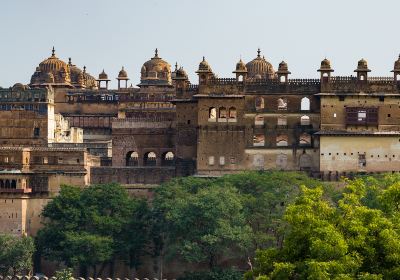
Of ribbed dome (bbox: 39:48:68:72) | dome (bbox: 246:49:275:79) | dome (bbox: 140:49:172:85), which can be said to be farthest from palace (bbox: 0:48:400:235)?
ribbed dome (bbox: 39:48:68:72)

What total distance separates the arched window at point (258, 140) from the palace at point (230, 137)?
114 mm

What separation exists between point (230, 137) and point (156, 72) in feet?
62.0

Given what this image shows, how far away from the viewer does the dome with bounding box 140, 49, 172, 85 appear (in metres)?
87.9

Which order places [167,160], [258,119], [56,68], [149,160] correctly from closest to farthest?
[258,119]
[167,160]
[149,160]
[56,68]

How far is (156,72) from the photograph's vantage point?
8919cm

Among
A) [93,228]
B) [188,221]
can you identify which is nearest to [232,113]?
[188,221]

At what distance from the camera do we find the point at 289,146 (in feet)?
234

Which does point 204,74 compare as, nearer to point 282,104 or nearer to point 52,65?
point 282,104

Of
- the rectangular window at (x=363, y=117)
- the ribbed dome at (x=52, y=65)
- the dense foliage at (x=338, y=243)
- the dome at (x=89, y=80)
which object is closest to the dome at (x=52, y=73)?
the ribbed dome at (x=52, y=65)

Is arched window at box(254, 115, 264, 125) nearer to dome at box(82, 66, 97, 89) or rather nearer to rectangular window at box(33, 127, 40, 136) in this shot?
rectangular window at box(33, 127, 40, 136)

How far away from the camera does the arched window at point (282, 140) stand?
235 ft

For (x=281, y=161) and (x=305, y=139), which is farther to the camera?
(x=305, y=139)

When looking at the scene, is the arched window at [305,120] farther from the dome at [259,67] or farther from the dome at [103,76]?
the dome at [103,76]

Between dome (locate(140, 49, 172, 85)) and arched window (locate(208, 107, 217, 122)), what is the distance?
1585 centimetres
